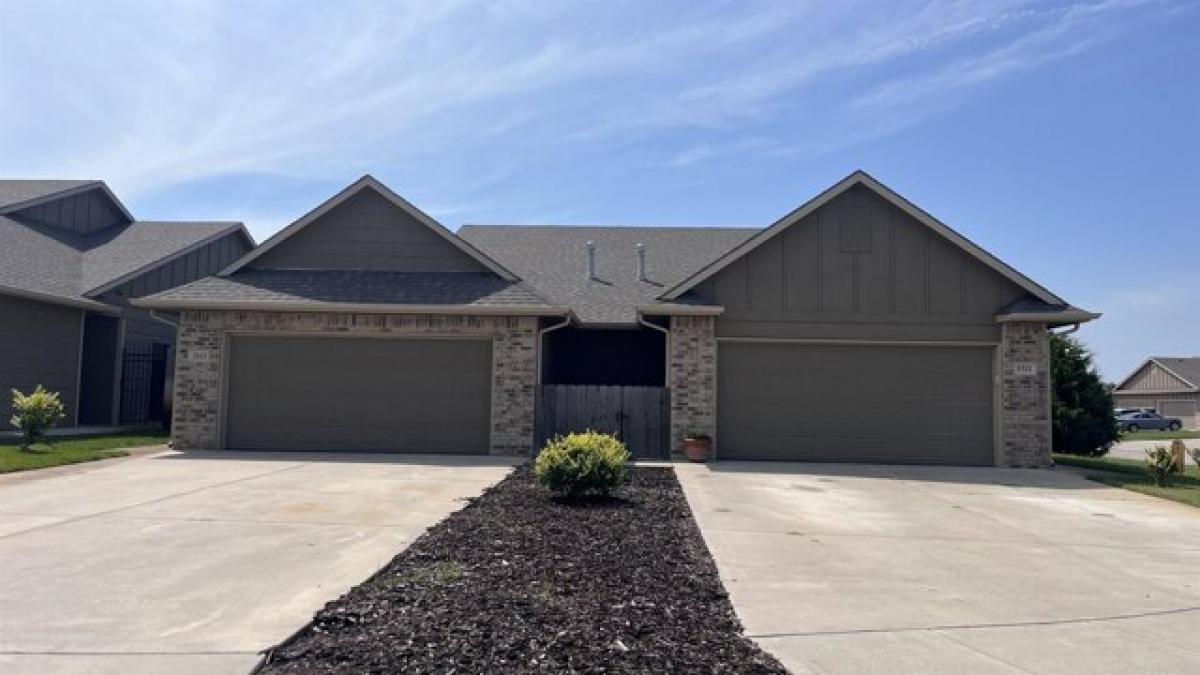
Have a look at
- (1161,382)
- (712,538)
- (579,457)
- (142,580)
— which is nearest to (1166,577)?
(712,538)

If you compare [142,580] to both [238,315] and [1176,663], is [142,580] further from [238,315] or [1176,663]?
[238,315]

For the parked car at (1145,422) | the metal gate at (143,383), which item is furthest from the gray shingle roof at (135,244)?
the parked car at (1145,422)

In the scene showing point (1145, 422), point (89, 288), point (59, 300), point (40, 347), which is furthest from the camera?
point (1145, 422)

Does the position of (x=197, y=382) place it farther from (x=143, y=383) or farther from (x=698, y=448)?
(x=698, y=448)

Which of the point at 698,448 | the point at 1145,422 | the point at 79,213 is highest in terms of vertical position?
the point at 79,213

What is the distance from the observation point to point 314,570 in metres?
6.56

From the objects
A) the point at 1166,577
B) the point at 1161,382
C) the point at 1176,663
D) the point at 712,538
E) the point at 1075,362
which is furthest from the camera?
the point at 1161,382

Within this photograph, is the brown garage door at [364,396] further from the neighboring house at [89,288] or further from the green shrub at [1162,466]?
the green shrub at [1162,466]

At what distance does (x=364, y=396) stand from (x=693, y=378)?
21.8 feet

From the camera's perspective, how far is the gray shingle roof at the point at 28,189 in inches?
912

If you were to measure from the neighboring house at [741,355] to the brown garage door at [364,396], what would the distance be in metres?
0.03

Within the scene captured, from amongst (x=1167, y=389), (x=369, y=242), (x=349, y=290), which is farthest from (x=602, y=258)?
(x=1167, y=389)

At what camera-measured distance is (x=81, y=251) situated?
23.5 m

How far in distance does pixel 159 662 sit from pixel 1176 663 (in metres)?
5.99
